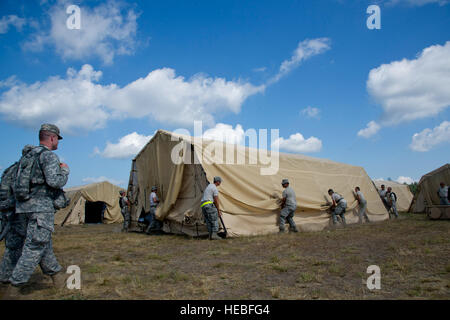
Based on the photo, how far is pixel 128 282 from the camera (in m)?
3.93

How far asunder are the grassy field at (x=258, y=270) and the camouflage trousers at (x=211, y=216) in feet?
1.96

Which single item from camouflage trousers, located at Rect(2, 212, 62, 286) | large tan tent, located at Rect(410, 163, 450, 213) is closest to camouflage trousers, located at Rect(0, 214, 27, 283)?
camouflage trousers, located at Rect(2, 212, 62, 286)

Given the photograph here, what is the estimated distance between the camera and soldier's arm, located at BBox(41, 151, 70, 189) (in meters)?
3.47

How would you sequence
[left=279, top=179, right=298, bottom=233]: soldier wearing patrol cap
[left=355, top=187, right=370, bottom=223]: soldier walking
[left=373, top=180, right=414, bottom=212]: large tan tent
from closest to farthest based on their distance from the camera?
1. [left=279, top=179, right=298, bottom=233]: soldier wearing patrol cap
2. [left=355, top=187, right=370, bottom=223]: soldier walking
3. [left=373, top=180, right=414, bottom=212]: large tan tent

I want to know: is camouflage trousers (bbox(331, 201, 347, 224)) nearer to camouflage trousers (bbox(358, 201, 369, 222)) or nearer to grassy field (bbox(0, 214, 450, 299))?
camouflage trousers (bbox(358, 201, 369, 222))

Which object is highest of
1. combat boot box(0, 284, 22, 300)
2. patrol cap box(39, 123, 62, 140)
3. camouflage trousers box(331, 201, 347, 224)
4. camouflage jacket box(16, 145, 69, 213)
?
patrol cap box(39, 123, 62, 140)

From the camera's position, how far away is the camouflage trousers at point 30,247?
3.24 m

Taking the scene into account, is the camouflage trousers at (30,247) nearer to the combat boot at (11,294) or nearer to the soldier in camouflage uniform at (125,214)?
the combat boot at (11,294)

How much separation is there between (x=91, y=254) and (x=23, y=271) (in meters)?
3.15

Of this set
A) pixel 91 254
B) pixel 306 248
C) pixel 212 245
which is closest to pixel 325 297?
pixel 306 248

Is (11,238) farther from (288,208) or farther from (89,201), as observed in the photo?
(89,201)

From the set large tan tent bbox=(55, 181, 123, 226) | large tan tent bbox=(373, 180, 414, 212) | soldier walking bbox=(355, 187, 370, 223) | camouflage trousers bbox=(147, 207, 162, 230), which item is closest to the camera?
camouflage trousers bbox=(147, 207, 162, 230)

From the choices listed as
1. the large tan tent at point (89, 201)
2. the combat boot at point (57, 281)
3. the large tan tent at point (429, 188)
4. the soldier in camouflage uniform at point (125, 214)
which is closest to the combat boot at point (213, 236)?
the combat boot at point (57, 281)

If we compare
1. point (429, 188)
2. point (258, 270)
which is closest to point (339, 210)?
point (258, 270)
